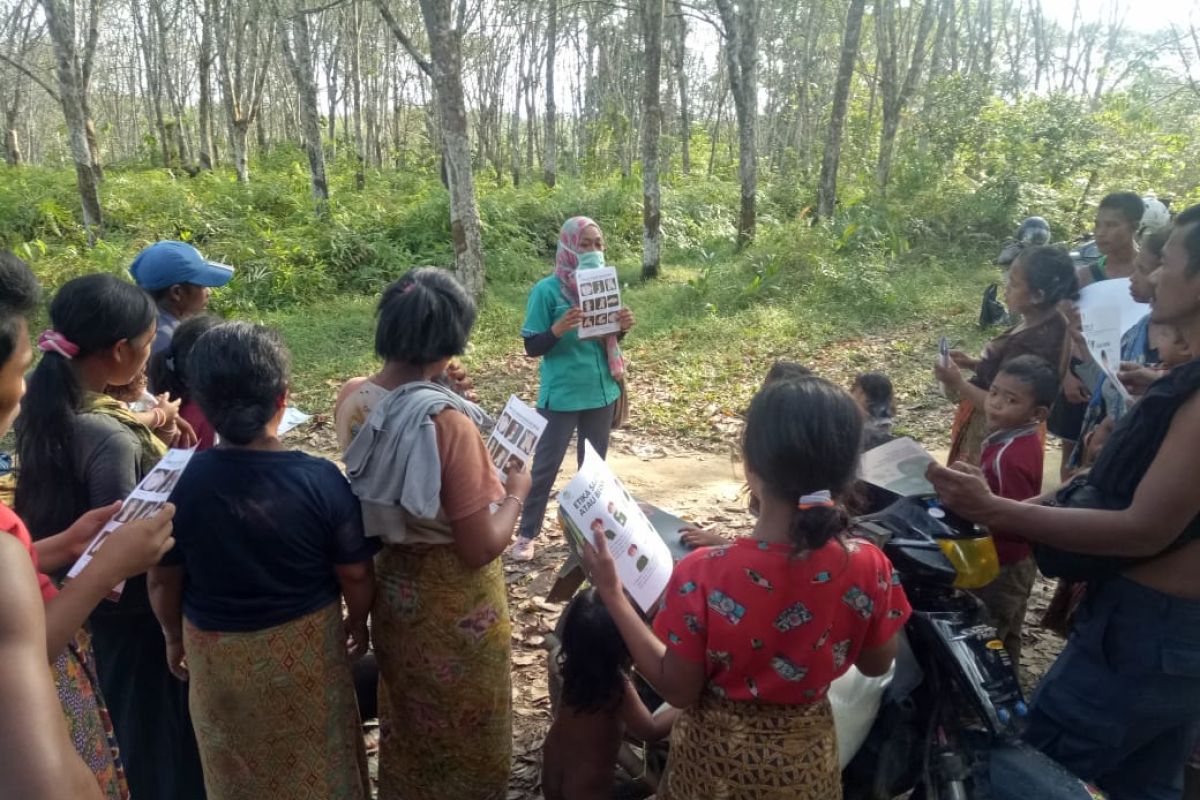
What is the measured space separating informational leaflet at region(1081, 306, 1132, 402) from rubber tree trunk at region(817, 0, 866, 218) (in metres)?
10.8

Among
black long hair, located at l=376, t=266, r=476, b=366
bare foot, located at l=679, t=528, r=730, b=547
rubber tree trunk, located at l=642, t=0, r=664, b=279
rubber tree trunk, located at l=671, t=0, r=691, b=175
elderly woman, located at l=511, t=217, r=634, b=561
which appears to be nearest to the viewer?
black long hair, located at l=376, t=266, r=476, b=366

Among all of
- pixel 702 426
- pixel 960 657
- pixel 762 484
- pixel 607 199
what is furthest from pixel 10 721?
pixel 607 199

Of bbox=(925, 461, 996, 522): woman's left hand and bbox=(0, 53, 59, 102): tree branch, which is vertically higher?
bbox=(0, 53, 59, 102): tree branch

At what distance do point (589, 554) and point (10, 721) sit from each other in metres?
1.14

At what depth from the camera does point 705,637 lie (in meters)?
1.68

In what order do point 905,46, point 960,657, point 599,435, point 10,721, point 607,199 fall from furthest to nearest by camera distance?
point 905,46, point 607,199, point 599,435, point 960,657, point 10,721

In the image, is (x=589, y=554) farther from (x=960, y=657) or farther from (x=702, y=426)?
(x=702, y=426)

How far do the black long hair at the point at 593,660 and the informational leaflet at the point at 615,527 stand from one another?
1.15 ft

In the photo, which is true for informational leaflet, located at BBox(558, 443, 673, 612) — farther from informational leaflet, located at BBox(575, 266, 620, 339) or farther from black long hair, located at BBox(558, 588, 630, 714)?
informational leaflet, located at BBox(575, 266, 620, 339)

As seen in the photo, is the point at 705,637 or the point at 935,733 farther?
the point at 935,733

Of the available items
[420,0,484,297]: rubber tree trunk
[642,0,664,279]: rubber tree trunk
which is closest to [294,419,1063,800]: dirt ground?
[420,0,484,297]: rubber tree trunk

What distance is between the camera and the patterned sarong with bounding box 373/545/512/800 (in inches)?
89.1

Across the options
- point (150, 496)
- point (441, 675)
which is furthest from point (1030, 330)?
point (150, 496)

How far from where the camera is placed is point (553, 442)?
4715 mm
